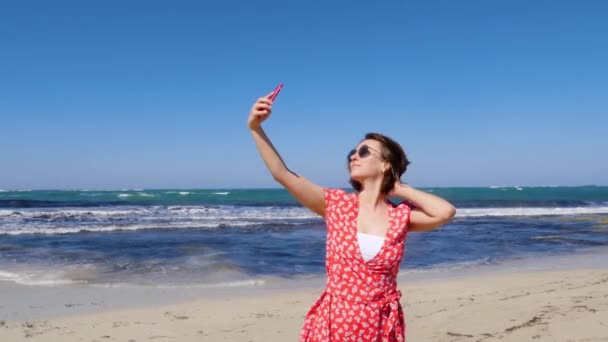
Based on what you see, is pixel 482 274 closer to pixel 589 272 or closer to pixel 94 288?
pixel 589 272

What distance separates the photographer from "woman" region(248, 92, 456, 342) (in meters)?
2.11

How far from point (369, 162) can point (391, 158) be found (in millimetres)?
103

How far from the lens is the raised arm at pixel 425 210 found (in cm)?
228

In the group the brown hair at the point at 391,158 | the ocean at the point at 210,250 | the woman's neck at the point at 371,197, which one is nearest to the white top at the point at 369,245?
the woman's neck at the point at 371,197

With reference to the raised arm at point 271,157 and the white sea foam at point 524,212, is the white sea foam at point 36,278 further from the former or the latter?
the white sea foam at point 524,212

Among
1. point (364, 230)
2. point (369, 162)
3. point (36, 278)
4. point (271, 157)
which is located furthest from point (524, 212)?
point (271, 157)

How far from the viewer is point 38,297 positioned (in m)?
7.39

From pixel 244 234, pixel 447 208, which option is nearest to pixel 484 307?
pixel 447 208

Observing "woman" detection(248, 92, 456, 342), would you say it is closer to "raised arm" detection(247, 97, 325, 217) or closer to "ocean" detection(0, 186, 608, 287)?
"raised arm" detection(247, 97, 325, 217)

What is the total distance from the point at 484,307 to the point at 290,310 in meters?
2.49

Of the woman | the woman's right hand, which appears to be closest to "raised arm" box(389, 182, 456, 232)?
the woman

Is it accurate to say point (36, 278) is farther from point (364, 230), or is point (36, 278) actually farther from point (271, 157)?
point (364, 230)

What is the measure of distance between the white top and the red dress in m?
0.01

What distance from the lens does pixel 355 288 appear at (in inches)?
83.0
